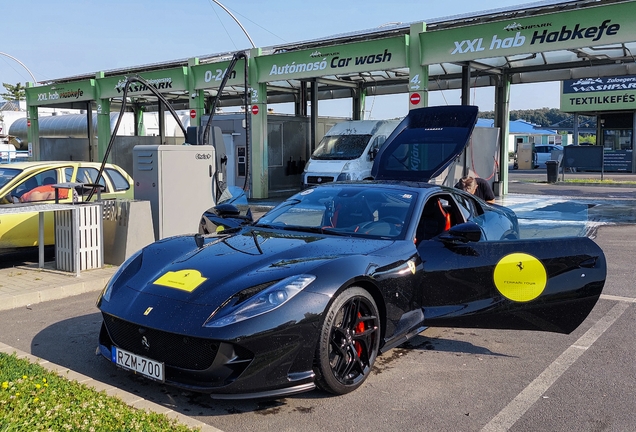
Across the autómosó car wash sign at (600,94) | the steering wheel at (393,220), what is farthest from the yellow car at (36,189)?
the autómosó car wash sign at (600,94)

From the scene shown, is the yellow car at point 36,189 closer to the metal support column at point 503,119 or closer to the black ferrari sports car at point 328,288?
the black ferrari sports car at point 328,288

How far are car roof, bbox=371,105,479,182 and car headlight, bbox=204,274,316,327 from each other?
604 centimetres

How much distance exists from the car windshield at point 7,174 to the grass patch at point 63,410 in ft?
19.7

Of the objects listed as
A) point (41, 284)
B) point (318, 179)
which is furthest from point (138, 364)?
point (318, 179)

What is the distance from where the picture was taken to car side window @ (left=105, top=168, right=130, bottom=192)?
10211 millimetres

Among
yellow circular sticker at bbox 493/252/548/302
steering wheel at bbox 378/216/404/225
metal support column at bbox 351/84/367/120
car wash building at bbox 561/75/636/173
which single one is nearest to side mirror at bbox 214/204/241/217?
steering wheel at bbox 378/216/404/225

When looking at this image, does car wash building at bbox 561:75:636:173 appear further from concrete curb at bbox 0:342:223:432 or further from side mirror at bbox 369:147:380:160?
concrete curb at bbox 0:342:223:432

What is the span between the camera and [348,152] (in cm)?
1941

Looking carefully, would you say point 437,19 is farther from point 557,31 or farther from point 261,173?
point 261,173

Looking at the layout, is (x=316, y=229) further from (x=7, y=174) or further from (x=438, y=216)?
(x=7, y=174)

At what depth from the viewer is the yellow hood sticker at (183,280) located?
4.12 meters

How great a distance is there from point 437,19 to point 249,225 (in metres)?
15.1

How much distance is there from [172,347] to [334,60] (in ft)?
57.6

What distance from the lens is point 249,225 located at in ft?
18.9
